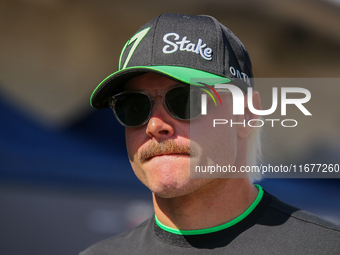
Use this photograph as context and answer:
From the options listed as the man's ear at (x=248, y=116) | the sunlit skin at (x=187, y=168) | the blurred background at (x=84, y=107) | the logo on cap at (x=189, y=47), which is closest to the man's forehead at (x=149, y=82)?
the sunlit skin at (x=187, y=168)

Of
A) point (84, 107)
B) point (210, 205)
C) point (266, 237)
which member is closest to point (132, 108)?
point (210, 205)

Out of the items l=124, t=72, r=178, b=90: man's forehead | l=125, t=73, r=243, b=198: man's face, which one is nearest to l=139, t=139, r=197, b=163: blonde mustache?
l=125, t=73, r=243, b=198: man's face

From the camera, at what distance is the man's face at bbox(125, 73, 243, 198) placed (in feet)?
4.79

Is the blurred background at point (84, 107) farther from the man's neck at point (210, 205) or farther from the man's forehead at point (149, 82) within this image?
the man's forehead at point (149, 82)

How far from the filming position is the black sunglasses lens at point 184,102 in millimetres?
1522

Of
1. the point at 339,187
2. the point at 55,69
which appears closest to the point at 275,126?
the point at 339,187

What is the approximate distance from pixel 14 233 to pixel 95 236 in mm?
984

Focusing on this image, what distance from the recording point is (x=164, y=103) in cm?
154

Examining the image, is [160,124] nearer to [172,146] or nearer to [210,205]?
[172,146]

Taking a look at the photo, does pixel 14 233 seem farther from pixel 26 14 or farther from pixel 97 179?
pixel 26 14

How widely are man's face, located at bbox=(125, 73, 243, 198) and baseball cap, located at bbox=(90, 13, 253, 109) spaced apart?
0.10 metres

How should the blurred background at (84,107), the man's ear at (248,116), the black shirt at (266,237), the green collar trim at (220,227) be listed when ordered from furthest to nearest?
the blurred background at (84,107) → the man's ear at (248,116) → the green collar trim at (220,227) → the black shirt at (266,237)

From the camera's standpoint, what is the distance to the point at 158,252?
1.66 m

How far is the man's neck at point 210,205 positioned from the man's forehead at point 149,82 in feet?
1.73
